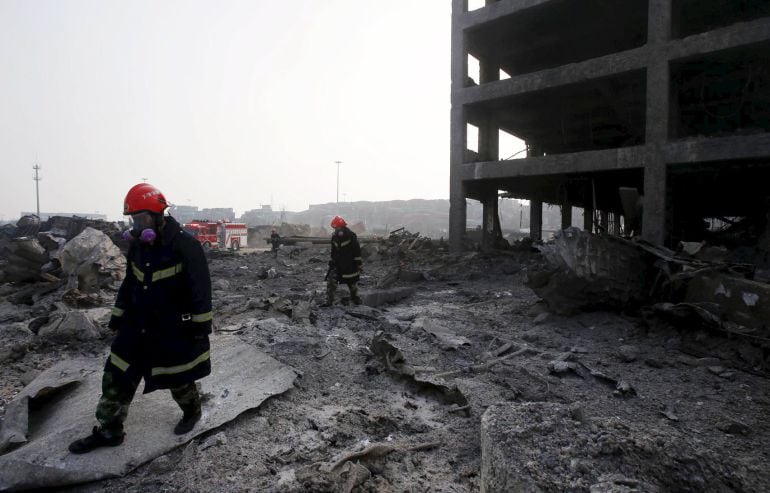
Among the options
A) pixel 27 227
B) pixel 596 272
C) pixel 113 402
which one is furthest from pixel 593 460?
pixel 27 227

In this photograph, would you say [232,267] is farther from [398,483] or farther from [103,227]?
[398,483]

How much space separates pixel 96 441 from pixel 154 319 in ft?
2.79

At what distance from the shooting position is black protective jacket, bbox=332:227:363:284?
7402 mm

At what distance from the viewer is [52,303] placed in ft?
23.6

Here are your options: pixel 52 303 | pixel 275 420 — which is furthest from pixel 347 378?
pixel 52 303

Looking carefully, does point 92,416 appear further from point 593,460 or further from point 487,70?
Answer: point 487,70

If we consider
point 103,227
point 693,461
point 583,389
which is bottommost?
point 583,389

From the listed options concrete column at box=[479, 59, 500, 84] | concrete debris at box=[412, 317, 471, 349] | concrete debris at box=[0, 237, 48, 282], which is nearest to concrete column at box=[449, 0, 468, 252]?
concrete column at box=[479, 59, 500, 84]

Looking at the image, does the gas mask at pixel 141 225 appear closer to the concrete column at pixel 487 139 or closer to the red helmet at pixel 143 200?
the red helmet at pixel 143 200

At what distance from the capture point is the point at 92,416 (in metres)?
3.17

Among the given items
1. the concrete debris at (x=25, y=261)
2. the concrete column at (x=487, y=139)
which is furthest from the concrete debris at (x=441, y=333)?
the concrete column at (x=487, y=139)

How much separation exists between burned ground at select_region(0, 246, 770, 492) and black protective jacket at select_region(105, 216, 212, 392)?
1.85ft

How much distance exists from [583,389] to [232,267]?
1244cm

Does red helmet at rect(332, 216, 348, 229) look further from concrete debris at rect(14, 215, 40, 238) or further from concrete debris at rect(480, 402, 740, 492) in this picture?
concrete debris at rect(14, 215, 40, 238)
